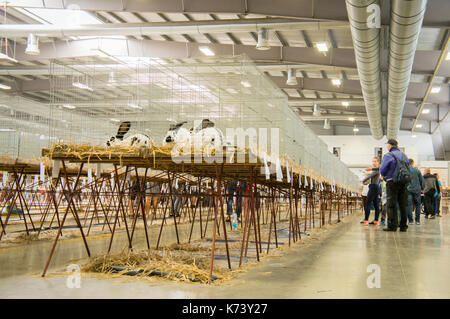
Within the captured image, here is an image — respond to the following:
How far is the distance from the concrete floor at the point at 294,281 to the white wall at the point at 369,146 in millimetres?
30082

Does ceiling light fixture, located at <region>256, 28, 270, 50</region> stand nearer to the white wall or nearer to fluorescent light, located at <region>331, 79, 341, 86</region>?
fluorescent light, located at <region>331, 79, 341, 86</region>

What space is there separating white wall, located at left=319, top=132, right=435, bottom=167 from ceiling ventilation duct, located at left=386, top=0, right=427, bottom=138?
66.6ft

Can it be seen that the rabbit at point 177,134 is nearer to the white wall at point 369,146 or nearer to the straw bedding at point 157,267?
the straw bedding at point 157,267

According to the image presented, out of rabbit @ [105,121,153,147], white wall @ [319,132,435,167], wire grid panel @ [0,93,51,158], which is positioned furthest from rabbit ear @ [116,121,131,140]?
white wall @ [319,132,435,167]

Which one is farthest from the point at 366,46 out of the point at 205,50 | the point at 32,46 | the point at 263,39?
the point at 32,46

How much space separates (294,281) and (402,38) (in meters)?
6.91

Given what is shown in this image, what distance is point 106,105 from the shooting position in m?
4.67

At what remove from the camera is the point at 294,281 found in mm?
3604

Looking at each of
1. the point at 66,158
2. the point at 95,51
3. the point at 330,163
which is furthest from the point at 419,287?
the point at 95,51

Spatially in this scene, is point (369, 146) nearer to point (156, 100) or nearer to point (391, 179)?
point (391, 179)

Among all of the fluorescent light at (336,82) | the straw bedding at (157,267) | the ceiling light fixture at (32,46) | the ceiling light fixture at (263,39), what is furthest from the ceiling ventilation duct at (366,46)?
the ceiling light fixture at (32,46)

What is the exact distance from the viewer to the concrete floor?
3.10m

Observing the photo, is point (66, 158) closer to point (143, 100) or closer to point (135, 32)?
point (143, 100)

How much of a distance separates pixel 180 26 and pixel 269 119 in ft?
25.8
